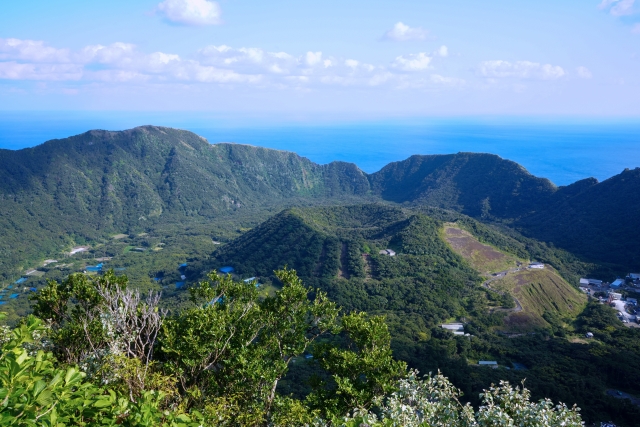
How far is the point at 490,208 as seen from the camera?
144m

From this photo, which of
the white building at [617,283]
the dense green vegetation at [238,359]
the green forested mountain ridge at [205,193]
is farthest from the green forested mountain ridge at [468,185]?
the dense green vegetation at [238,359]

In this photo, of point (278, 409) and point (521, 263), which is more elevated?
point (278, 409)

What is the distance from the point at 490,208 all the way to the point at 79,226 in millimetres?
139160

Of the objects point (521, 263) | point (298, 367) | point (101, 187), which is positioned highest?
point (101, 187)

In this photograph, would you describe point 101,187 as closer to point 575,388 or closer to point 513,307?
point 513,307

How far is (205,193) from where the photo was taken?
565 ft

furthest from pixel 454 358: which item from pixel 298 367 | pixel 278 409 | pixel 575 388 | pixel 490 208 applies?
pixel 490 208

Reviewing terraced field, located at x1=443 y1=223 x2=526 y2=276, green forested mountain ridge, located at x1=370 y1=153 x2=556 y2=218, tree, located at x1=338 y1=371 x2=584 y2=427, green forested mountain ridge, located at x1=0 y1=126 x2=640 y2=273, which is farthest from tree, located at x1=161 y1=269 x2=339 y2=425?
green forested mountain ridge, located at x1=370 y1=153 x2=556 y2=218

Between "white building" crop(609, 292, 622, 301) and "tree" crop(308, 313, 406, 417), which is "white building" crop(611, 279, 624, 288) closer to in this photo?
"white building" crop(609, 292, 622, 301)

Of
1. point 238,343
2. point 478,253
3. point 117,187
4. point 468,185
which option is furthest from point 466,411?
point 117,187

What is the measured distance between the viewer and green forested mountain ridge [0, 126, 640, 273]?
10918 centimetres

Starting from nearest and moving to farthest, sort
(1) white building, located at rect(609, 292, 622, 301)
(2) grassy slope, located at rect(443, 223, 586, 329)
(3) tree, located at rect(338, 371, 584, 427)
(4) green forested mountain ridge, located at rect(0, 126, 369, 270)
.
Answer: (3) tree, located at rect(338, 371, 584, 427) → (2) grassy slope, located at rect(443, 223, 586, 329) → (1) white building, located at rect(609, 292, 622, 301) → (4) green forested mountain ridge, located at rect(0, 126, 369, 270)

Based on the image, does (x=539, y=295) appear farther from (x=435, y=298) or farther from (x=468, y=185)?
(x=468, y=185)

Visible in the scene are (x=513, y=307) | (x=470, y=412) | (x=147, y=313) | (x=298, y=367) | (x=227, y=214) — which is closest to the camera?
(x=470, y=412)
